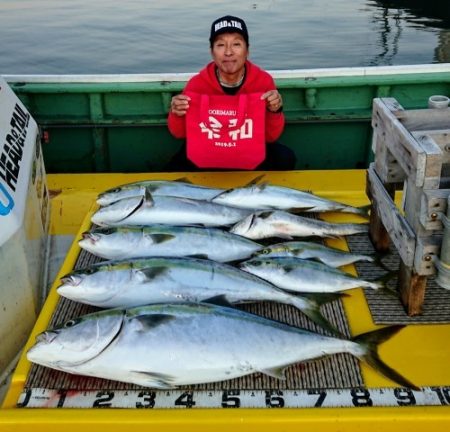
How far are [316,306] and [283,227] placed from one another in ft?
2.21

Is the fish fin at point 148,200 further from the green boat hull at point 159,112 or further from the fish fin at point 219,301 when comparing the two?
the green boat hull at point 159,112

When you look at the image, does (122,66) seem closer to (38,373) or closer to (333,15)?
(333,15)

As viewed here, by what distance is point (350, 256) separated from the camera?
2816 mm

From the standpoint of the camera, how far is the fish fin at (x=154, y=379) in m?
2.04

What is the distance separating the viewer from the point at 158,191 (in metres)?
3.30

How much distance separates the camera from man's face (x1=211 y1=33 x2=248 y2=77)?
409 centimetres

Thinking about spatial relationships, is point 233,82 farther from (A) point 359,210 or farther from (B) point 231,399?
(B) point 231,399

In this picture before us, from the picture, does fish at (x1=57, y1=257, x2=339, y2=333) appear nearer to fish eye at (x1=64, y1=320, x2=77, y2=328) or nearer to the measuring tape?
fish eye at (x1=64, y1=320, x2=77, y2=328)

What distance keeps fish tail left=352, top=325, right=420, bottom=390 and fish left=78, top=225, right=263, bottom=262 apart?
809mm

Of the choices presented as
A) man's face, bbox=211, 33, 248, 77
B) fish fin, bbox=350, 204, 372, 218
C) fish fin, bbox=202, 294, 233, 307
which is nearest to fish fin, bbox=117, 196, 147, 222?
fish fin, bbox=202, 294, 233, 307
